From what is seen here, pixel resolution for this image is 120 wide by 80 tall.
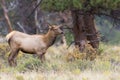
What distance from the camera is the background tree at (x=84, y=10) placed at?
1269 cm

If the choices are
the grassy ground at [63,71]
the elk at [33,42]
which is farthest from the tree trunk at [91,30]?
the grassy ground at [63,71]

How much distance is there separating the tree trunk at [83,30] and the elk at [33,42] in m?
1.29

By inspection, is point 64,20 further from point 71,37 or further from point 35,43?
point 35,43

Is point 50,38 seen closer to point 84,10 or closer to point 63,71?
point 84,10

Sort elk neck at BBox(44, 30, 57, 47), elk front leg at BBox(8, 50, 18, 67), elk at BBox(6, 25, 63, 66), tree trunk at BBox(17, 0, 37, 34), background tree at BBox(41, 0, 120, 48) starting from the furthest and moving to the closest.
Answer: tree trunk at BBox(17, 0, 37, 34) < elk front leg at BBox(8, 50, 18, 67) < elk neck at BBox(44, 30, 57, 47) < elk at BBox(6, 25, 63, 66) < background tree at BBox(41, 0, 120, 48)

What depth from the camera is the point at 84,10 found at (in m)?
13.1

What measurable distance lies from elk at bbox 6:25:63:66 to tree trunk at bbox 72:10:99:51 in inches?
50.6

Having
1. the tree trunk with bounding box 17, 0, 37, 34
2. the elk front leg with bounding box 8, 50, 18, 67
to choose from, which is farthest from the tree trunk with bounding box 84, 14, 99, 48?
the tree trunk with bounding box 17, 0, 37, 34

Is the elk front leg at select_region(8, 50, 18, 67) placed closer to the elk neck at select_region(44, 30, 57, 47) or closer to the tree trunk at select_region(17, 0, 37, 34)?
the elk neck at select_region(44, 30, 57, 47)

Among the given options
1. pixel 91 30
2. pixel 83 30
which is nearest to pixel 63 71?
pixel 83 30

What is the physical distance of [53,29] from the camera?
44.9 ft

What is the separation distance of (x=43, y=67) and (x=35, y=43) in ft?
8.03

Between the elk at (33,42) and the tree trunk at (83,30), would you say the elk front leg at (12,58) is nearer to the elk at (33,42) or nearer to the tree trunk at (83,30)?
the elk at (33,42)

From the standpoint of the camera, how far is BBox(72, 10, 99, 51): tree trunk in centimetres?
1496
